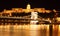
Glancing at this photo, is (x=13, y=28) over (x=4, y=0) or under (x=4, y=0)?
under

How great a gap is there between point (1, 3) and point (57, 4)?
273cm

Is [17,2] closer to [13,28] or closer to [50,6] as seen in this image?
[50,6]

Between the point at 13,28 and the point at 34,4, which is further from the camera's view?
the point at 34,4

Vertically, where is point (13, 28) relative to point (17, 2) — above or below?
below

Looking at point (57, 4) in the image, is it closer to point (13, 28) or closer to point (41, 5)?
point (41, 5)

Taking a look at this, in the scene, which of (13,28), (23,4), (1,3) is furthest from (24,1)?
(13,28)

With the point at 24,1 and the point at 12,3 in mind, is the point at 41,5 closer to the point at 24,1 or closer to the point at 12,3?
the point at 24,1

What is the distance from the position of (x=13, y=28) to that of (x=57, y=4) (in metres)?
4.50

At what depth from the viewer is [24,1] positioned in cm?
773

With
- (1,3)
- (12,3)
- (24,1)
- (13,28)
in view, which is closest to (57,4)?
(24,1)

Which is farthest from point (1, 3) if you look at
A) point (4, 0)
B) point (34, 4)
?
→ point (34, 4)

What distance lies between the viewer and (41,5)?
7.85m

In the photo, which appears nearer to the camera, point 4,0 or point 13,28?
point 13,28

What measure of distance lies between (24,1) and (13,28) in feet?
13.5
